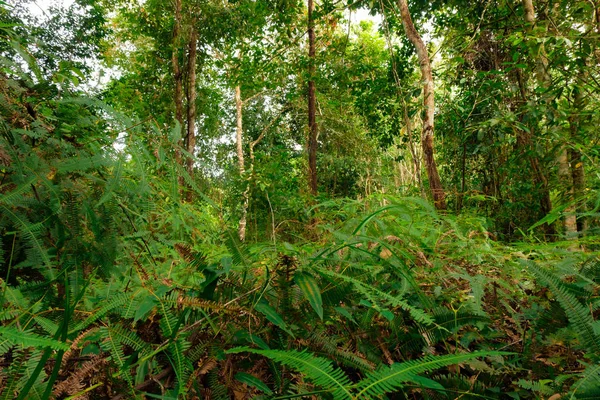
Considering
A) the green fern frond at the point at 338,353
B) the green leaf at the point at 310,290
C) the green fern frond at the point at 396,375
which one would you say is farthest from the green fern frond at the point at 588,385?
the green leaf at the point at 310,290

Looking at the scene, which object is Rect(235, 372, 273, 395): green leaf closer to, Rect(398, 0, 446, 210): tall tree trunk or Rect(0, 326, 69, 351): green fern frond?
Rect(0, 326, 69, 351): green fern frond

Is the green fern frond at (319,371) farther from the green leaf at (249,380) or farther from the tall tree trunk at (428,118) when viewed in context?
the tall tree trunk at (428,118)

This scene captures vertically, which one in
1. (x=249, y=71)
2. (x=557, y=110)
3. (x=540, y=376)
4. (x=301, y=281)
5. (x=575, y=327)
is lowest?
(x=540, y=376)

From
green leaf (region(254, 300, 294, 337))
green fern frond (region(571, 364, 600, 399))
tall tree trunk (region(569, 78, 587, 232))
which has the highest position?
tall tree trunk (region(569, 78, 587, 232))

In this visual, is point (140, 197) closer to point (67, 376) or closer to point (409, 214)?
point (67, 376)

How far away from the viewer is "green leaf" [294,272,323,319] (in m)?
0.77

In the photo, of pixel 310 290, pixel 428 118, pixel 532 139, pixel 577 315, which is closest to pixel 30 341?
pixel 310 290

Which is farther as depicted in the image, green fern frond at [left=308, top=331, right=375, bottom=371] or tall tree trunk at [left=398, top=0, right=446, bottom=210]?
tall tree trunk at [left=398, top=0, right=446, bottom=210]

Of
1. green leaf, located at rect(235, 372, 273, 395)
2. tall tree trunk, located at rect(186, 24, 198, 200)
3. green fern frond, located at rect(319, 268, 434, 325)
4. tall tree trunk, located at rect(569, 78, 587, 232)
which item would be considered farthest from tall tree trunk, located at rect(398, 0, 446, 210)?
tall tree trunk, located at rect(186, 24, 198, 200)

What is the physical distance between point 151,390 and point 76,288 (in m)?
0.32

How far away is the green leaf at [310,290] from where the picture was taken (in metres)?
0.77

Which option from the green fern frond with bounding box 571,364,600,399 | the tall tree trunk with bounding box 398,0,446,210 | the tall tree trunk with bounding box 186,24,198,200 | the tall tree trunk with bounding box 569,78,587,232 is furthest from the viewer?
the tall tree trunk with bounding box 186,24,198,200

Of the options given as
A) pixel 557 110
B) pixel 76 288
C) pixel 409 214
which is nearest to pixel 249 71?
pixel 557 110

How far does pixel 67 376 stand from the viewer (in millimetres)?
808
